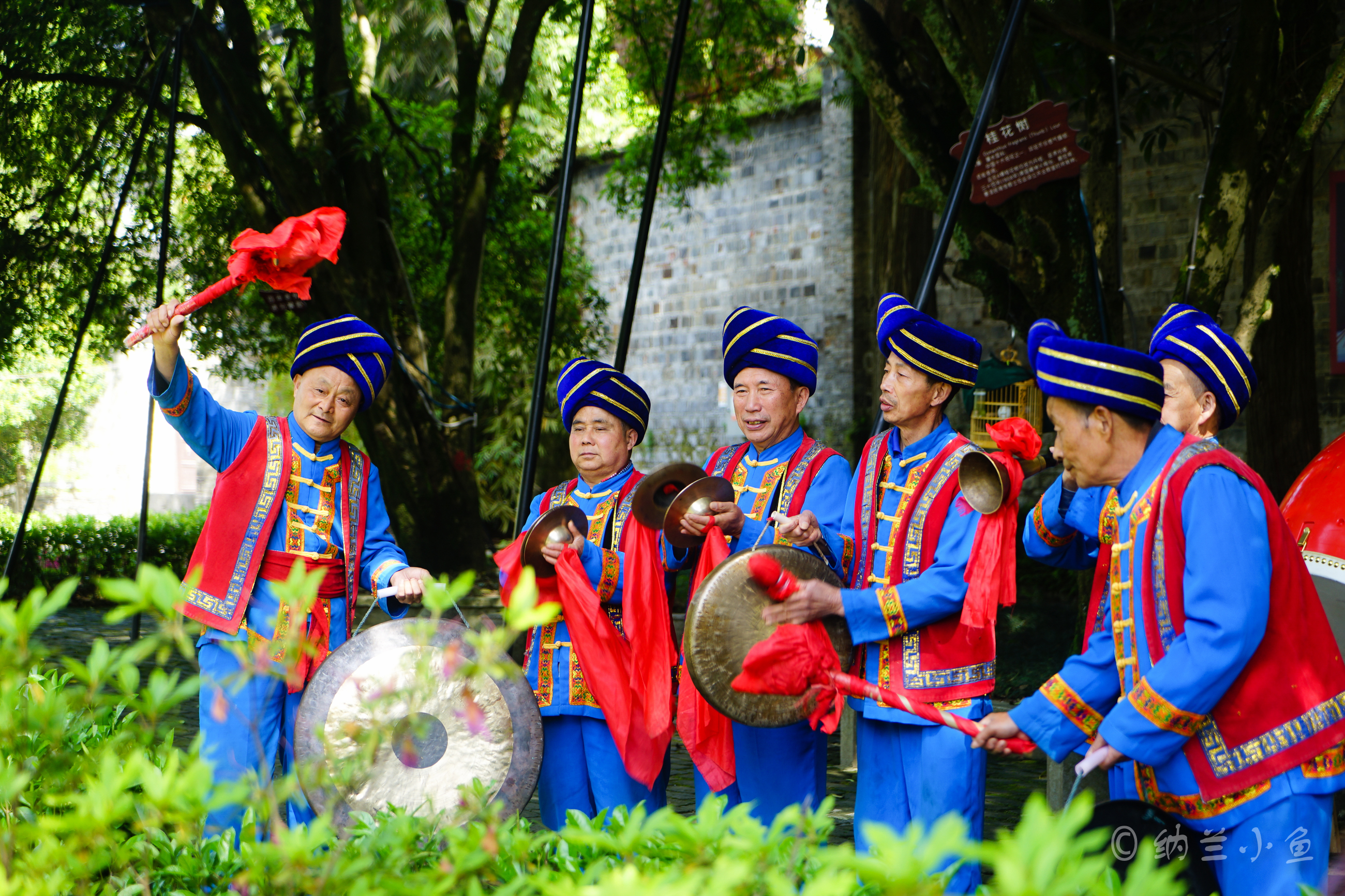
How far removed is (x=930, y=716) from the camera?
2332 mm

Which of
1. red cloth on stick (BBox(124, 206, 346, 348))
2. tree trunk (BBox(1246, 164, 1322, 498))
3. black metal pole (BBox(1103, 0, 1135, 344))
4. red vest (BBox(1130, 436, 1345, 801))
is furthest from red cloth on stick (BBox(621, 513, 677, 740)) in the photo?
tree trunk (BBox(1246, 164, 1322, 498))

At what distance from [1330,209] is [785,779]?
27.9ft

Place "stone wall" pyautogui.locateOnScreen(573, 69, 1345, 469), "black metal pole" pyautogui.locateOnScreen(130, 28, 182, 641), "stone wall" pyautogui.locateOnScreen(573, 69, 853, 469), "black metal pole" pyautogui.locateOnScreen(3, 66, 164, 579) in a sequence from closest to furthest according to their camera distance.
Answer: "black metal pole" pyautogui.locateOnScreen(130, 28, 182, 641)
"black metal pole" pyautogui.locateOnScreen(3, 66, 164, 579)
"stone wall" pyautogui.locateOnScreen(573, 69, 1345, 469)
"stone wall" pyautogui.locateOnScreen(573, 69, 853, 469)

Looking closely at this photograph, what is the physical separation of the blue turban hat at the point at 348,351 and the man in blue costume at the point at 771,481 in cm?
98

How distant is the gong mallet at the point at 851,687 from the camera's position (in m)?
2.24

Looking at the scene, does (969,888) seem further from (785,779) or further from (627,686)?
(627,686)

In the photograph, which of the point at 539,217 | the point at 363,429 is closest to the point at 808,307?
the point at 539,217

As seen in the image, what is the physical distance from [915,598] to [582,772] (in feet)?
3.53

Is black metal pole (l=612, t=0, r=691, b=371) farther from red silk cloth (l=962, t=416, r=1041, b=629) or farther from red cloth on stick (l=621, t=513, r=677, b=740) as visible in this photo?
red silk cloth (l=962, t=416, r=1041, b=629)

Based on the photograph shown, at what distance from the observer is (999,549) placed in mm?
2691

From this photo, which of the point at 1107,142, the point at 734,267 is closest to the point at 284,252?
the point at 1107,142

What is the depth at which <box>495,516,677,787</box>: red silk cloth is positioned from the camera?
3076mm

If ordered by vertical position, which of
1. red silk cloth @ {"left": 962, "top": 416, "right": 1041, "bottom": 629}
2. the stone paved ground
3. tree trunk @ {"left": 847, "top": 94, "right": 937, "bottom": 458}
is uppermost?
tree trunk @ {"left": 847, "top": 94, "right": 937, "bottom": 458}

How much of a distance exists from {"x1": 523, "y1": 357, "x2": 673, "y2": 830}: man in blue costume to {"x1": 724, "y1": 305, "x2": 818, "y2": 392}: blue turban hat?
11.8 inches
